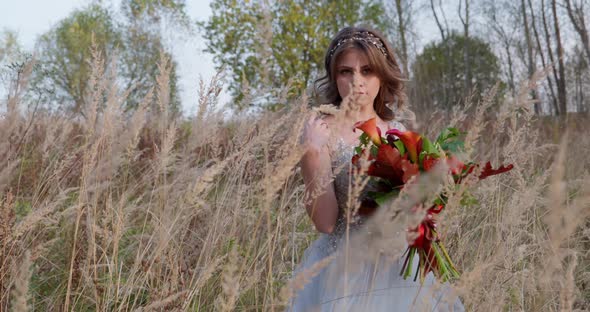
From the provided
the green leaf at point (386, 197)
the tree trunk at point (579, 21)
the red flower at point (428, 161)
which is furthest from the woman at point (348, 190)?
the tree trunk at point (579, 21)

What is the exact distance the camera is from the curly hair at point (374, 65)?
7.67ft

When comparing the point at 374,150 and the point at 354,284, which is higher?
the point at 374,150

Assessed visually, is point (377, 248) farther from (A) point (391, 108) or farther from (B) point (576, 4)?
(B) point (576, 4)

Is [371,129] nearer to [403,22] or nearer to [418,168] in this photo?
[418,168]

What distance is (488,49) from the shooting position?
933 inches

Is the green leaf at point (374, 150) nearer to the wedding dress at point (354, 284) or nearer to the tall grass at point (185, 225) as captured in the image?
the wedding dress at point (354, 284)

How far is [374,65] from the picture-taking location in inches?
91.7

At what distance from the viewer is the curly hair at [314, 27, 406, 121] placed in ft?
7.67

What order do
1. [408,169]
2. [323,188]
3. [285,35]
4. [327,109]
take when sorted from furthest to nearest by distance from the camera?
1. [285,35]
2. [323,188]
3. [408,169]
4. [327,109]

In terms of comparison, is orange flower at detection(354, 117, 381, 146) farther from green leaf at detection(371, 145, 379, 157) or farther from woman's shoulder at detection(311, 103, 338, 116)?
woman's shoulder at detection(311, 103, 338, 116)

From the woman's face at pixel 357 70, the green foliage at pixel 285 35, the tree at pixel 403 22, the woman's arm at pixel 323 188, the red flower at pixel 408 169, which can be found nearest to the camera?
the red flower at pixel 408 169

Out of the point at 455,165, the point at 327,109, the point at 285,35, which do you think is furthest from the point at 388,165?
the point at 285,35

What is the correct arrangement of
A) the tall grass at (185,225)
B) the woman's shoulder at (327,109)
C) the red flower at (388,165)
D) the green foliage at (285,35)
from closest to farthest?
the tall grass at (185,225), the woman's shoulder at (327,109), the red flower at (388,165), the green foliage at (285,35)

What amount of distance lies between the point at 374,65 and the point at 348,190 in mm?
1190
